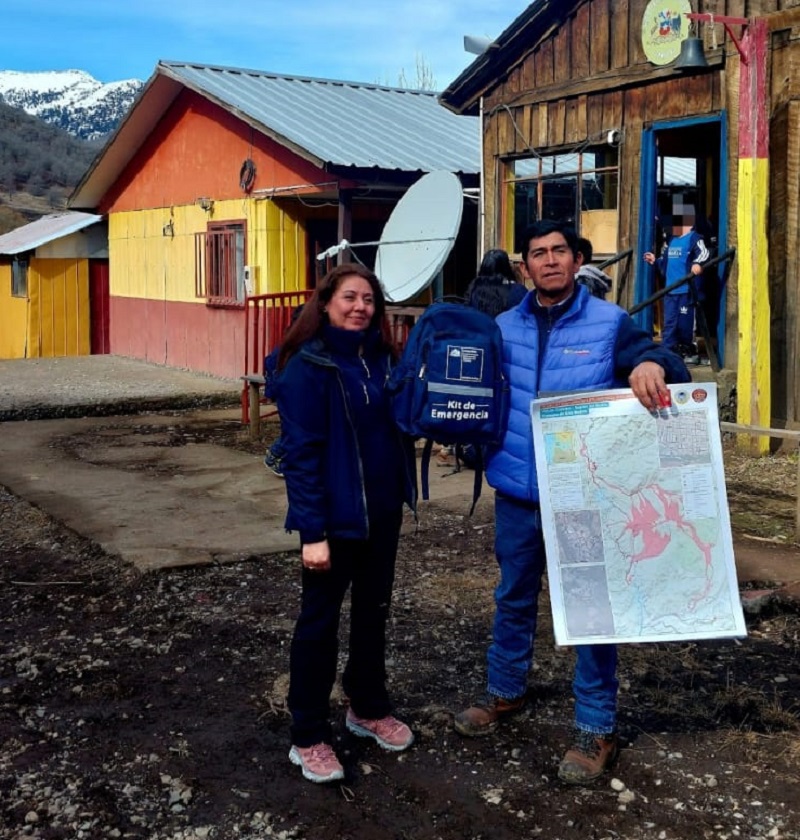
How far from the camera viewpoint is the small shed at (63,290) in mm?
20234

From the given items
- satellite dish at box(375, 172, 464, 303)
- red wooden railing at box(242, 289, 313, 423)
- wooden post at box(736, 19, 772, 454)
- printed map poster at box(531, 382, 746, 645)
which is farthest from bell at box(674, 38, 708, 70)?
printed map poster at box(531, 382, 746, 645)

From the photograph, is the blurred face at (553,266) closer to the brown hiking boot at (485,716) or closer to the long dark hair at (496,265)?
the brown hiking boot at (485,716)

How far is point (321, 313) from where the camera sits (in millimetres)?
3406

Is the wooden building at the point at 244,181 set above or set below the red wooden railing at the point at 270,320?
above

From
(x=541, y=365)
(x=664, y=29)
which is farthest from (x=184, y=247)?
(x=541, y=365)

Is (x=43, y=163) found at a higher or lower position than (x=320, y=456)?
higher

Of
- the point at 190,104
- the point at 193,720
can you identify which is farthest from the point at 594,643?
the point at 190,104

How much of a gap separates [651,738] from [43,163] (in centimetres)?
5570

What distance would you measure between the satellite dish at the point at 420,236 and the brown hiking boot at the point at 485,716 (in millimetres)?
6142

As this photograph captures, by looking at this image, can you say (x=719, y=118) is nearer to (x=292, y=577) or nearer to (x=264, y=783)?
(x=292, y=577)

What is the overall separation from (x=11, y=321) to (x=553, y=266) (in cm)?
2024

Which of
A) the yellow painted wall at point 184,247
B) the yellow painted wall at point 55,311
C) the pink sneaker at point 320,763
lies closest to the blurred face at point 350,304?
the pink sneaker at point 320,763

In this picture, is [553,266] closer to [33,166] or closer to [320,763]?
[320,763]

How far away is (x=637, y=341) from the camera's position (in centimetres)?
329
